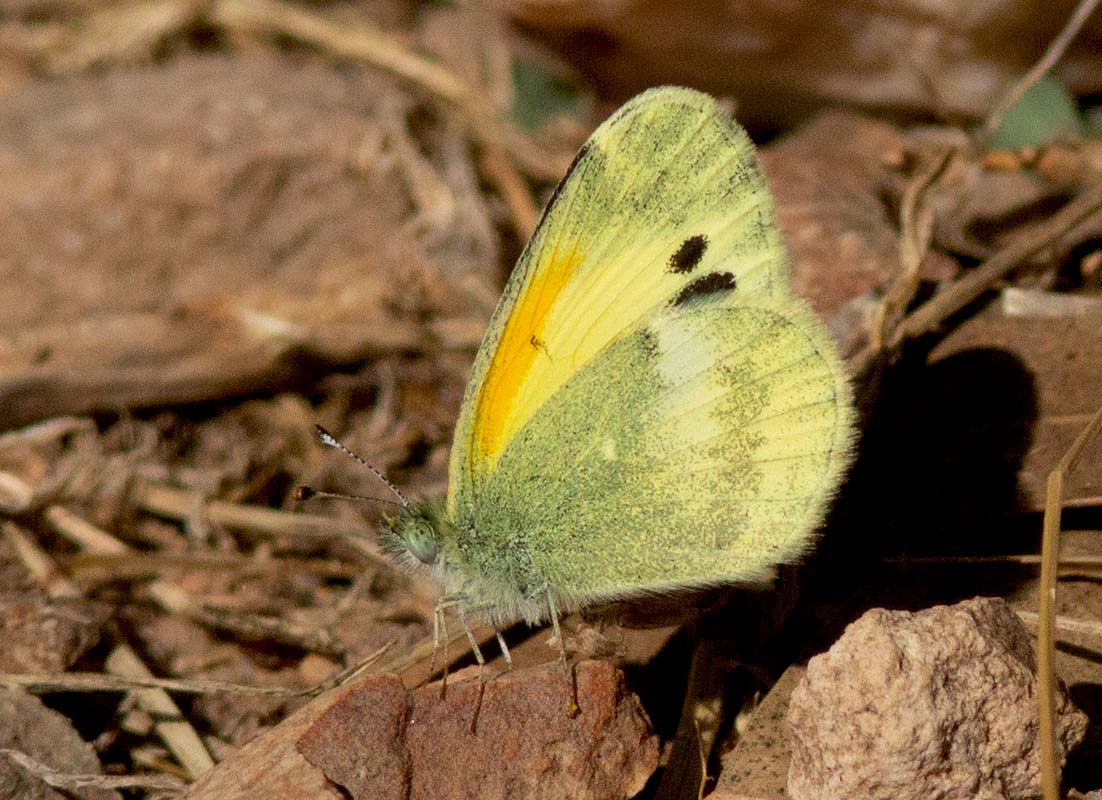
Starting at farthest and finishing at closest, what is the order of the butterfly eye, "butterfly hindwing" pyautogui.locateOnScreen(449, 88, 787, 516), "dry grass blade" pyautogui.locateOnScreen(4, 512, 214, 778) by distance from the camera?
"dry grass blade" pyautogui.locateOnScreen(4, 512, 214, 778) < the butterfly eye < "butterfly hindwing" pyautogui.locateOnScreen(449, 88, 787, 516)

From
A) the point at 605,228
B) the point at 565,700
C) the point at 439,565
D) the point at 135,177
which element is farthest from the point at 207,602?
the point at 135,177

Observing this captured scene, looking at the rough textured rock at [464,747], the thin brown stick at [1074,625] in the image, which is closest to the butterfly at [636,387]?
the rough textured rock at [464,747]

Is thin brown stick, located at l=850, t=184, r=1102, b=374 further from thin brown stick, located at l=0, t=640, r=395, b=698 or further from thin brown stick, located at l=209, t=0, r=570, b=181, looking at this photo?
thin brown stick, located at l=209, t=0, r=570, b=181

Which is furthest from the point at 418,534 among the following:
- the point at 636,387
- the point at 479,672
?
the point at 636,387

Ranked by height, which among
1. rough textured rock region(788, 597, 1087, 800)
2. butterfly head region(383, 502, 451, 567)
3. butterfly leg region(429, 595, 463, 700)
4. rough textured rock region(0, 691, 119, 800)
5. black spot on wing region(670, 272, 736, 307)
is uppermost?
black spot on wing region(670, 272, 736, 307)

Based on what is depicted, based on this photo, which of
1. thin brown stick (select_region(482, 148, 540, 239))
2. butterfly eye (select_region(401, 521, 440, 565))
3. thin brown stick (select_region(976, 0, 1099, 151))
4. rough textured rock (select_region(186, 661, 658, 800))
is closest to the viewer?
rough textured rock (select_region(186, 661, 658, 800))

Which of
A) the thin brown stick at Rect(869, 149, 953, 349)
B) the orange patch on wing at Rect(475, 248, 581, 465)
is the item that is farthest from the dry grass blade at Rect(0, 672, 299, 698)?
the thin brown stick at Rect(869, 149, 953, 349)

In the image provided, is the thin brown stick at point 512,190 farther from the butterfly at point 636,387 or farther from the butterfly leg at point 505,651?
the butterfly leg at point 505,651

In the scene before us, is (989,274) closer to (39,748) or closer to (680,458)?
(680,458)

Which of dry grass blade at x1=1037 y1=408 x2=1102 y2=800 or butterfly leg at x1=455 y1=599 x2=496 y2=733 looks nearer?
dry grass blade at x1=1037 y1=408 x2=1102 y2=800
